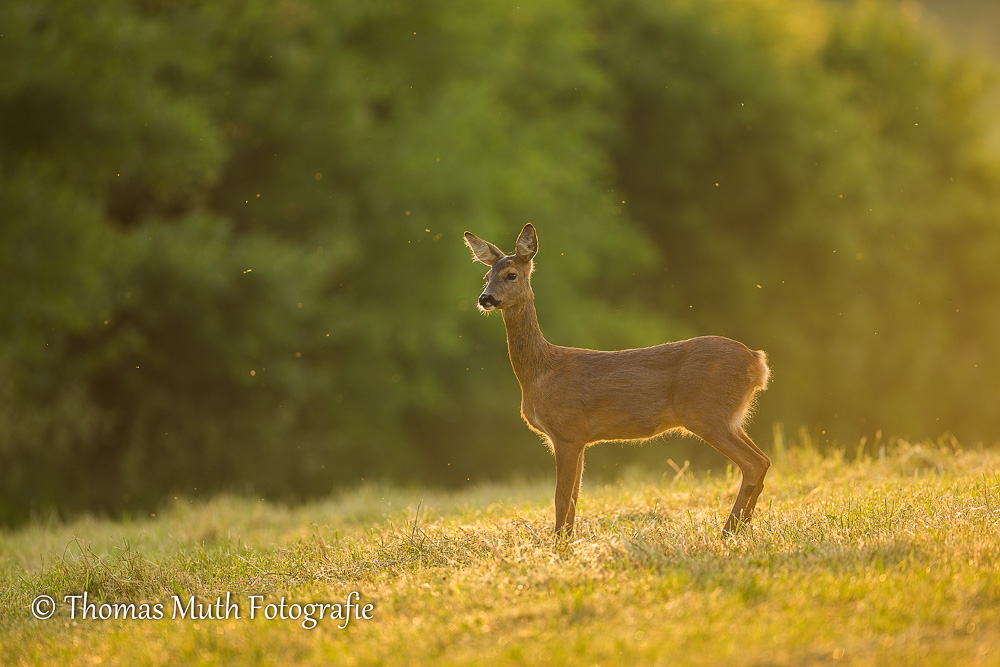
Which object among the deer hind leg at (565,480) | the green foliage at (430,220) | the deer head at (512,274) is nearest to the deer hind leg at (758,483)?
the deer hind leg at (565,480)

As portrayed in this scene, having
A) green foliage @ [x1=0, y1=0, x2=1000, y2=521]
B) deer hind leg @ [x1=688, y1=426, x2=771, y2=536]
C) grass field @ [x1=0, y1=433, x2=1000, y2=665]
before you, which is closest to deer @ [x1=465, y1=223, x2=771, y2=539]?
deer hind leg @ [x1=688, y1=426, x2=771, y2=536]

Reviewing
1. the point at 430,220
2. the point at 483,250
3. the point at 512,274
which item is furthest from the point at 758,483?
the point at 430,220

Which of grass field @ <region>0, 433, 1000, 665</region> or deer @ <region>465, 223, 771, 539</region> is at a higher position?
deer @ <region>465, 223, 771, 539</region>

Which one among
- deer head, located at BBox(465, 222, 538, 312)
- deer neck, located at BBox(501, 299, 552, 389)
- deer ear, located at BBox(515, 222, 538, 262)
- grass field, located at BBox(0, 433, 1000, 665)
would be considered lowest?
grass field, located at BBox(0, 433, 1000, 665)

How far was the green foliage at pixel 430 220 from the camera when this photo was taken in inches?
666

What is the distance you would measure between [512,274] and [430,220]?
16.0m

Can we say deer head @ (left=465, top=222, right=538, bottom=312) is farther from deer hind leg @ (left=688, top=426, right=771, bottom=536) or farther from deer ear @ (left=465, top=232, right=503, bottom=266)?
deer hind leg @ (left=688, top=426, right=771, bottom=536)

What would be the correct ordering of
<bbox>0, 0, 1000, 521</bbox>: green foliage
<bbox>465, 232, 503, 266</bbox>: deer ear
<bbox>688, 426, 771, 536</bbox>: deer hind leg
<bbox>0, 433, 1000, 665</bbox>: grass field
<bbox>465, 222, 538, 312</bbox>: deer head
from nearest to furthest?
<bbox>0, 433, 1000, 665</bbox>: grass field < <bbox>688, 426, 771, 536</bbox>: deer hind leg < <bbox>465, 222, 538, 312</bbox>: deer head < <bbox>465, 232, 503, 266</bbox>: deer ear < <bbox>0, 0, 1000, 521</bbox>: green foliage

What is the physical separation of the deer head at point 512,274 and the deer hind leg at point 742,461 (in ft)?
4.71

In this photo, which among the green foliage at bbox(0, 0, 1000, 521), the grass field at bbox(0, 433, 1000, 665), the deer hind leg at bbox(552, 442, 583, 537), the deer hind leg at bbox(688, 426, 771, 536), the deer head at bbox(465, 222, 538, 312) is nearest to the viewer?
the grass field at bbox(0, 433, 1000, 665)

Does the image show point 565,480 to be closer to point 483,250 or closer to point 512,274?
point 512,274

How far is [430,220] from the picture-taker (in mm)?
22656

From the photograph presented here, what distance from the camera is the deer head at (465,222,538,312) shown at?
266 inches

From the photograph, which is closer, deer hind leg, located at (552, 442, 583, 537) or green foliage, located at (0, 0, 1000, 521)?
deer hind leg, located at (552, 442, 583, 537)
